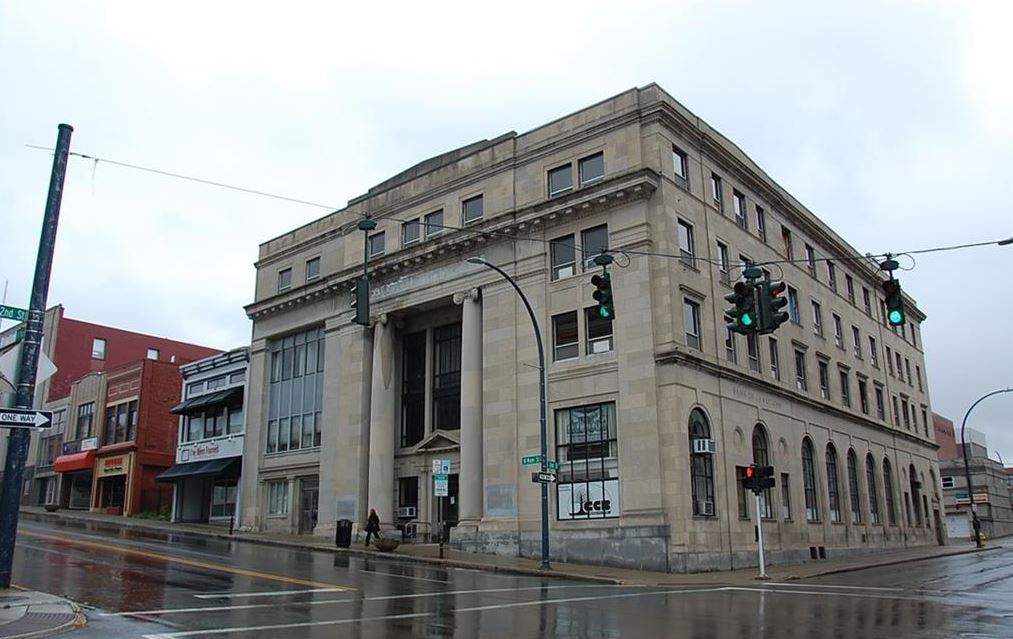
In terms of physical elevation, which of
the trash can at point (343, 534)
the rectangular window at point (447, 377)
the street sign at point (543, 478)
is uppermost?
the rectangular window at point (447, 377)

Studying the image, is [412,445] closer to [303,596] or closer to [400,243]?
[400,243]

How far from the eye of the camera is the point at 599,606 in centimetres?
→ 1672

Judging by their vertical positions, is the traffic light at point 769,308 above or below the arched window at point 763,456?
above

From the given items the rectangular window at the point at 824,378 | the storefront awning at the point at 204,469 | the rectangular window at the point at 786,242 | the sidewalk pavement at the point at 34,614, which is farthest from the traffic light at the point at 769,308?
the storefront awning at the point at 204,469

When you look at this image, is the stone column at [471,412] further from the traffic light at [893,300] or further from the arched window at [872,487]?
the arched window at [872,487]

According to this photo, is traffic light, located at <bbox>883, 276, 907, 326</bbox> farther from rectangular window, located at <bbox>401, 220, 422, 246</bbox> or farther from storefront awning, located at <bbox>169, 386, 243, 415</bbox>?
storefront awning, located at <bbox>169, 386, 243, 415</bbox>

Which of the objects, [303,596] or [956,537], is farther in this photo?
[956,537]

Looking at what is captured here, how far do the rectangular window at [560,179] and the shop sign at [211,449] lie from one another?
23.3m

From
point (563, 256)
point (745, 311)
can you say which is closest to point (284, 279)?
point (563, 256)

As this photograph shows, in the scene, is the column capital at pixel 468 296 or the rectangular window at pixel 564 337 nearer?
the rectangular window at pixel 564 337

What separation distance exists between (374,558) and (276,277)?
21.7 m

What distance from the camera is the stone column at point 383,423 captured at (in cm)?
3762

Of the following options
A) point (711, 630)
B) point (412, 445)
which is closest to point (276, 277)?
point (412, 445)

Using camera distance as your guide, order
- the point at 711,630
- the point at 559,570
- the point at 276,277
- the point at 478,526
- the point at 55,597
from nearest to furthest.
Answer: the point at 711,630
the point at 55,597
the point at 559,570
the point at 478,526
the point at 276,277
